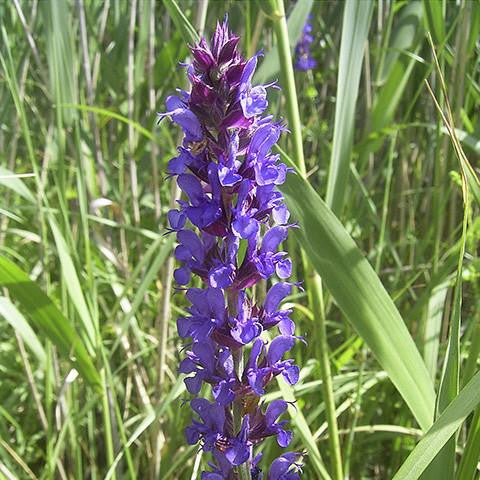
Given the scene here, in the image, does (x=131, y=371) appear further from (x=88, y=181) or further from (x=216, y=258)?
(x=216, y=258)

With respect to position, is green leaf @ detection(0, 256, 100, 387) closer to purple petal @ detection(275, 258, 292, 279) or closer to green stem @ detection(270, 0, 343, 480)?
green stem @ detection(270, 0, 343, 480)

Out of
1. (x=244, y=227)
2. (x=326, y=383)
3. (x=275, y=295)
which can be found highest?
(x=244, y=227)

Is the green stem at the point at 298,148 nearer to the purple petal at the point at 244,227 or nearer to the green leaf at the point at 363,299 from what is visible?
the green leaf at the point at 363,299

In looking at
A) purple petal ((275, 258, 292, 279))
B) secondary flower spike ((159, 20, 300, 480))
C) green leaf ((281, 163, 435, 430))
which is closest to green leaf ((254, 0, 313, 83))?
green leaf ((281, 163, 435, 430))

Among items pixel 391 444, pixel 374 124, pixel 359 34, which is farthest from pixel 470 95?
pixel 391 444

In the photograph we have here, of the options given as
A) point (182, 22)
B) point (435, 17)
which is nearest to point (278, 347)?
point (182, 22)

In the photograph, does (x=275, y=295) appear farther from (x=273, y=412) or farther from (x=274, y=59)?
(x=274, y=59)

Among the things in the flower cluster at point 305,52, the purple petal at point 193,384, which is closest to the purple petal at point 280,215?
the purple petal at point 193,384

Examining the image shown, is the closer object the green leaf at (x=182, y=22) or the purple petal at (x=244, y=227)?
the purple petal at (x=244, y=227)
